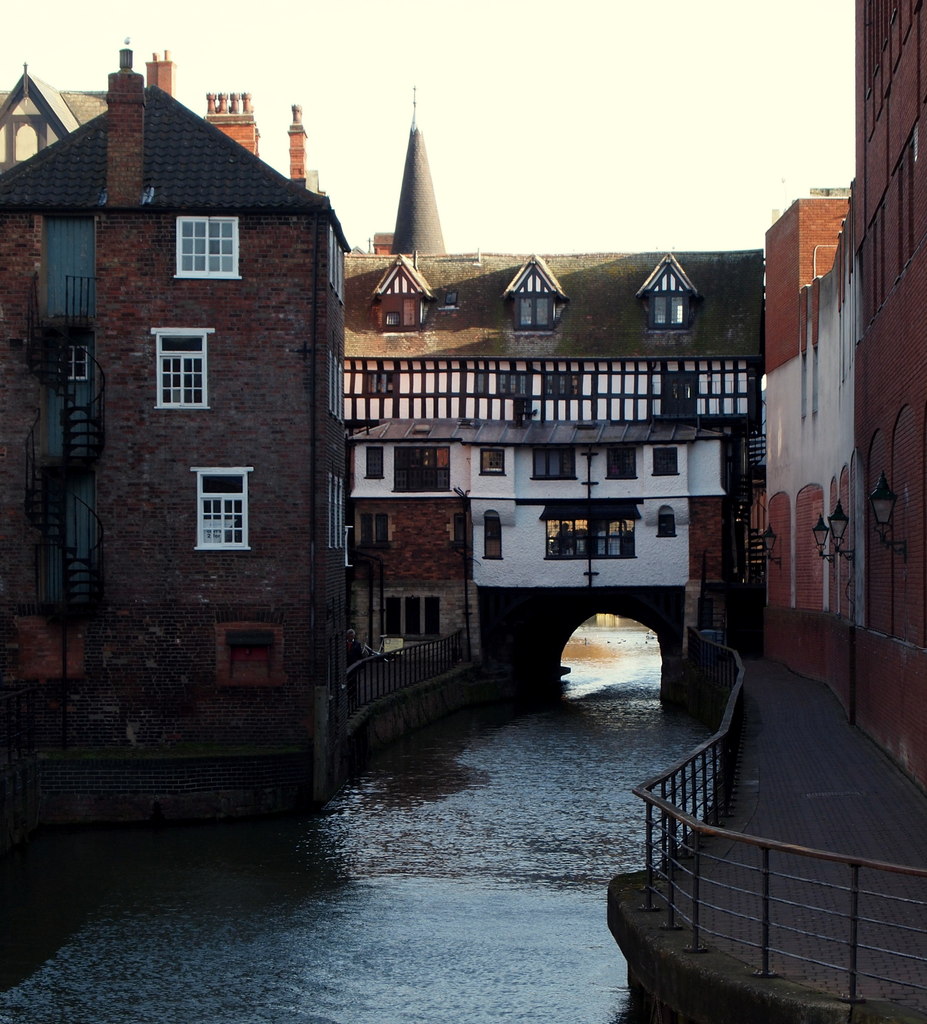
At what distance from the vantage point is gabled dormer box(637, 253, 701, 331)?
49.4m

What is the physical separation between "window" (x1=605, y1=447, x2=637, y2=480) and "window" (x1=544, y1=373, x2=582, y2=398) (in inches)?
102

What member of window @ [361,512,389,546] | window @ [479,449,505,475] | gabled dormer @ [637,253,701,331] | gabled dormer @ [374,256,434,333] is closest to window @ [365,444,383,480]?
window @ [361,512,389,546]

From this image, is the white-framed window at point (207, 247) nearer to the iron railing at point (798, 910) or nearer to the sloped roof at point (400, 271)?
the iron railing at point (798, 910)

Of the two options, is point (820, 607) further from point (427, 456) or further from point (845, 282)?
point (427, 456)

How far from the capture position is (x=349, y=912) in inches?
730

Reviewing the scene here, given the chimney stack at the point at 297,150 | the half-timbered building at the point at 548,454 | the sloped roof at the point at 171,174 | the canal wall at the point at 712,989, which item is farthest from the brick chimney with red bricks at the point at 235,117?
the canal wall at the point at 712,989

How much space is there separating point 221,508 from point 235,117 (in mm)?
12721

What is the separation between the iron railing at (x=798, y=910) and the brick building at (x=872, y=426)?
5.54 meters

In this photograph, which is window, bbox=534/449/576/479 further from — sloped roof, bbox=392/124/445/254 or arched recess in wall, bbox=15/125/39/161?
sloped roof, bbox=392/124/445/254

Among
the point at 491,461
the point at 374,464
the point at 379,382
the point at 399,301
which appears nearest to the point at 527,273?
the point at 399,301

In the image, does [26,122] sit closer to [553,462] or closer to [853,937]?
[553,462]

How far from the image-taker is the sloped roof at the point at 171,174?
2497 cm

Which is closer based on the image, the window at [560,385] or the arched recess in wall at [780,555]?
the arched recess in wall at [780,555]

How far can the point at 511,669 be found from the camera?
48.7 m
